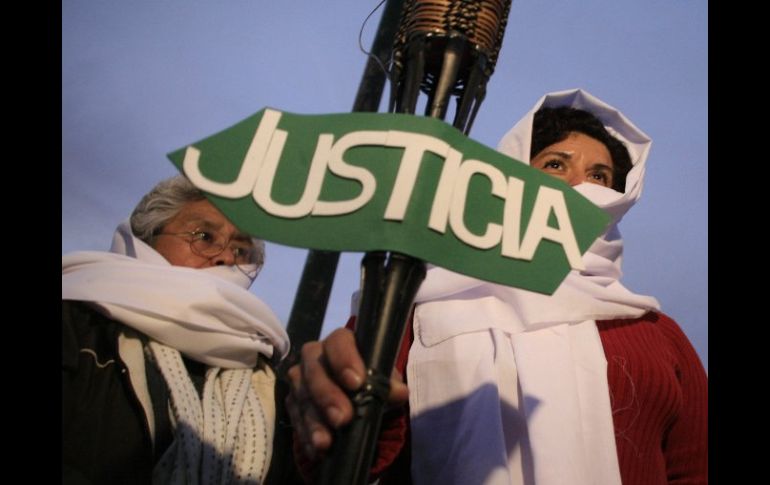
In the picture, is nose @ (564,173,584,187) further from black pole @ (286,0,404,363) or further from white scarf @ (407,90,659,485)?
black pole @ (286,0,404,363)

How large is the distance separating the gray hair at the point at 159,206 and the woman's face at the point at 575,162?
0.90m

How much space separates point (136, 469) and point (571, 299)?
1.02 meters

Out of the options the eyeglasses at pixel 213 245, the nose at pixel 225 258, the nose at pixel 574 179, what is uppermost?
the nose at pixel 574 179

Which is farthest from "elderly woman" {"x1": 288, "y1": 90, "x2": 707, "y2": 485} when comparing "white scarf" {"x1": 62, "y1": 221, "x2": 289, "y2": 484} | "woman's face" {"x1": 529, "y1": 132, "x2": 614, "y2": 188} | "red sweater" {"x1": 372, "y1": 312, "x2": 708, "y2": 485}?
"white scarf" {"x1": 62, "y1": 221, "x2": 289, "y2": 484}

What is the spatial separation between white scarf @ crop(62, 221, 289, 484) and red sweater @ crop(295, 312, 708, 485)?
0.33m

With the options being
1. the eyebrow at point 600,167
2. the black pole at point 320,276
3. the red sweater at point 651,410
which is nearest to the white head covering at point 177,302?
the red sweater at point 651,410

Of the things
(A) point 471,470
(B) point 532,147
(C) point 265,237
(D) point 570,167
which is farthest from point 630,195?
(C) point 265,237

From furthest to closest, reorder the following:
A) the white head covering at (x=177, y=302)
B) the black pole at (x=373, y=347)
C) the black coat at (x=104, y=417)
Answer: the white head covering at (x=177, y=302) → the black coat at (x=104, y=417) → the black pole at (x=373, y=347)

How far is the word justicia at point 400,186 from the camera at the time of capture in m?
1.02

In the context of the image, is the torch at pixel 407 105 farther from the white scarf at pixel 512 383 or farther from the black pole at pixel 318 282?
the black pole at pixel 318 282

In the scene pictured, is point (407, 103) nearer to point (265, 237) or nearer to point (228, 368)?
point (265, 237)

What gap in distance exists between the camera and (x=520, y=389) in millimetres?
1703

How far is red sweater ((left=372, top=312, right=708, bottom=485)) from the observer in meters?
1.67

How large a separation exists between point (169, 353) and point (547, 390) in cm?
88
